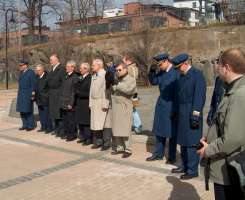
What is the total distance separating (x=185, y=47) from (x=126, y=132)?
20.9 meters

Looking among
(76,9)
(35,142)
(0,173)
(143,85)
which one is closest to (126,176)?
(0,173)

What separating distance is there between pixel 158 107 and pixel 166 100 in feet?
0.62

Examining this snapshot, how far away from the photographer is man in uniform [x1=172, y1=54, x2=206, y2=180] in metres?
6.25

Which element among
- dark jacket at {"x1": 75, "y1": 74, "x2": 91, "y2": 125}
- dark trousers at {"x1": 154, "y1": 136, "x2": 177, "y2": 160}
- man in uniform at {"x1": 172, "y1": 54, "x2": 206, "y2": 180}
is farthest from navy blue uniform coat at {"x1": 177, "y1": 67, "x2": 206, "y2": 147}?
dark jacket at {"x1": 75, "y1": 74, "x2": 91, "y2": 125}

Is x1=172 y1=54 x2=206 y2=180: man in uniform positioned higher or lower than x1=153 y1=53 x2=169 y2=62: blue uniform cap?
lower

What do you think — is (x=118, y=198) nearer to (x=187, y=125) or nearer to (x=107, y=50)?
(x=187, y=125)

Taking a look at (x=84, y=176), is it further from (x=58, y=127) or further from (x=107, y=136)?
(x=58, y=127)

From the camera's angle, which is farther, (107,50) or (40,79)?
(107,50)

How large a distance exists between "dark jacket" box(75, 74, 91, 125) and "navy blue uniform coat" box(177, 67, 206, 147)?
284cm

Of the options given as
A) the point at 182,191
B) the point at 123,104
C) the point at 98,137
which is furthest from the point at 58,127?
the point at 182,191

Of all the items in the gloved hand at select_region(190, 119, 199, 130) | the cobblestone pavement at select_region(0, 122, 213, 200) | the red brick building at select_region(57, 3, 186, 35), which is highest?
the red brick building at select_region(57, 3, 186, 35)

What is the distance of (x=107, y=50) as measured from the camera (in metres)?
32.0

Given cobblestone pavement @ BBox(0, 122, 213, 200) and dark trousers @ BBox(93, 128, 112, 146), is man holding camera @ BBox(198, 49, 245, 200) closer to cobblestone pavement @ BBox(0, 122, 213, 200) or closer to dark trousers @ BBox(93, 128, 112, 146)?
cobblestone pavement @ BBox(0, 122, 213, 200)

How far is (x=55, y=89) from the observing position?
10156 mm
